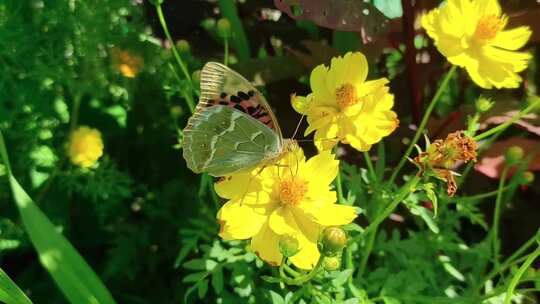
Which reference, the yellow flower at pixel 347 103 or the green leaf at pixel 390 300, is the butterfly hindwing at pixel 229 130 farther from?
the green leaf at pixel 390 300

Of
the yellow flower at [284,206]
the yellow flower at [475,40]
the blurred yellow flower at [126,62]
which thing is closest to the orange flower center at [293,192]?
the yellow flower at [284,206]

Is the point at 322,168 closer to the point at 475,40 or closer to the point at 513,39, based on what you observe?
the point at 475,40

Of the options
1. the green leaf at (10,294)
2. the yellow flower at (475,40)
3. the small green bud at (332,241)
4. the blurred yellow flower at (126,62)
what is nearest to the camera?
the small green bud at (332,241)

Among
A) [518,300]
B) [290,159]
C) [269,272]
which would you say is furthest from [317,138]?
[518,300]

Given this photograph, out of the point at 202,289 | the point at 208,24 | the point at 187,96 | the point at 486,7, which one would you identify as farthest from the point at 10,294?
the point at 486,7

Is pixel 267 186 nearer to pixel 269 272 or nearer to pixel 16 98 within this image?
pixel 269 272

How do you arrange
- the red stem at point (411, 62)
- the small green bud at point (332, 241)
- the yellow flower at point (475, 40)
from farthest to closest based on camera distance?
the red stem at point (411, 62)
the yellow flower at point (475, 40)
the small green bud at point (332, 241)
